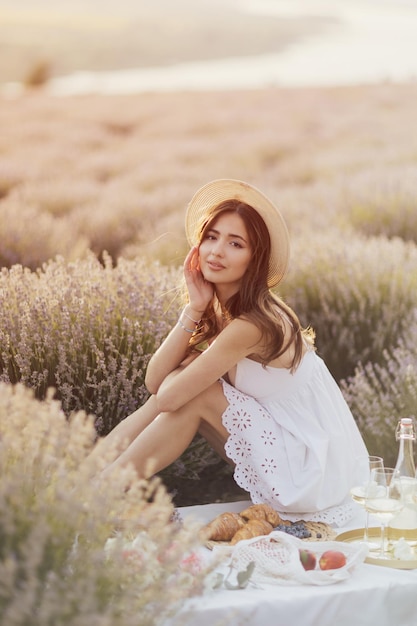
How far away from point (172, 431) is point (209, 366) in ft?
0.74

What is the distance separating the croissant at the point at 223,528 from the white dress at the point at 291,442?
0.19m

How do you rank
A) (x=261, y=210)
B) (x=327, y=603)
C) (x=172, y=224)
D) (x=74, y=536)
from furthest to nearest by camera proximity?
(x=172, y=224) → (x=261, y=210) → (x=327, y=603) → (x=74, y=536)

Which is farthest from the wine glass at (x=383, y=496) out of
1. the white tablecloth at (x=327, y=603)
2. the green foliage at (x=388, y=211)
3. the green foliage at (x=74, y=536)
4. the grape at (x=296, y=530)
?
the green foliage at (x=388, y=211)

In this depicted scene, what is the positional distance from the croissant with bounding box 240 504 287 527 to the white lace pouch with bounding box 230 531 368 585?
0.23m

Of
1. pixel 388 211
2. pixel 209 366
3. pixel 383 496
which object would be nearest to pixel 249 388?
pixel 209 366

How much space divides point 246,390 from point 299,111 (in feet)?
39.2

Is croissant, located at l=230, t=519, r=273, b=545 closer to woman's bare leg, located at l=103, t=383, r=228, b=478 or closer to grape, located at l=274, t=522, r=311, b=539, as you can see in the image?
grape, located at l=274, t=522, r=311, b=539

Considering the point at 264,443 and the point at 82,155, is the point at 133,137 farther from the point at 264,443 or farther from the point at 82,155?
the point at 264,443

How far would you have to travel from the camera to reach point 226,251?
2975 mm

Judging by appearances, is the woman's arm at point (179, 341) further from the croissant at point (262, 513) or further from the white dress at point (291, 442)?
the croissant at point (262, 513)

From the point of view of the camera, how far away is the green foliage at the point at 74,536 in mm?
1701

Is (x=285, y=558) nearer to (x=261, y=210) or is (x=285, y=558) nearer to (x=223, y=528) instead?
(x=223, y=528)

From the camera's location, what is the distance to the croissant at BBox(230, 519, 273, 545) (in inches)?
105

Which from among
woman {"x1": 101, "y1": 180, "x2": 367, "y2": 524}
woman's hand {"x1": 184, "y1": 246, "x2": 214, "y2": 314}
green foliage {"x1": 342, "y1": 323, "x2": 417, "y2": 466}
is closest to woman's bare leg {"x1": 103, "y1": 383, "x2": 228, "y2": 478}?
woman {"x1": 101, "y1": 180, "x2": 367, "y2": 524}
